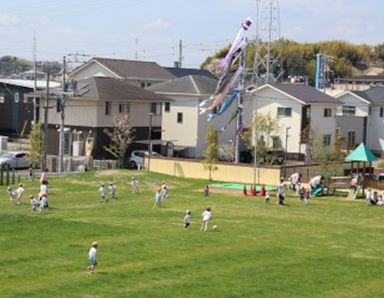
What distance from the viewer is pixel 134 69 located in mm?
91812

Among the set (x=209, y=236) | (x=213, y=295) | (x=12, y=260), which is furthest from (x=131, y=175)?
(x=213, y=295)

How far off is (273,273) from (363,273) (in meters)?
3.23

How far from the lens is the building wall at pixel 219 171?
55469mm

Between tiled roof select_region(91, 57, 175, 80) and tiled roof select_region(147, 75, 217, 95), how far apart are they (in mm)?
12377

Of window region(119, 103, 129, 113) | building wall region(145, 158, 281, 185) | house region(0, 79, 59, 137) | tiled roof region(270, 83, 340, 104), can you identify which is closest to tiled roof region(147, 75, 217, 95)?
tiled roof region(270, 83, 340, 104)

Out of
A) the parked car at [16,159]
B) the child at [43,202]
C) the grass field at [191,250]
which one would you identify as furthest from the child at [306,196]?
the parked car at [16,159]

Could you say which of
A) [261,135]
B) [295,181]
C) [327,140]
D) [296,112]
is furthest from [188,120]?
[295,181]

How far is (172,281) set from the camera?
2483cm

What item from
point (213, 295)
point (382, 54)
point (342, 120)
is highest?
point (382, 54)

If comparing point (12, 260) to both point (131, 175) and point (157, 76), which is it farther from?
point (157, 76)

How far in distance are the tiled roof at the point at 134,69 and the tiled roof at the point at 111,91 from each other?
16479 mm

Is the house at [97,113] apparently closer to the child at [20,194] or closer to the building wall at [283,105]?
the building wall at [283,105]

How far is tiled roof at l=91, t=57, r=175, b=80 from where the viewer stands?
89.2 meters

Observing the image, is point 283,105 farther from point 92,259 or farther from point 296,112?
point 92,259
